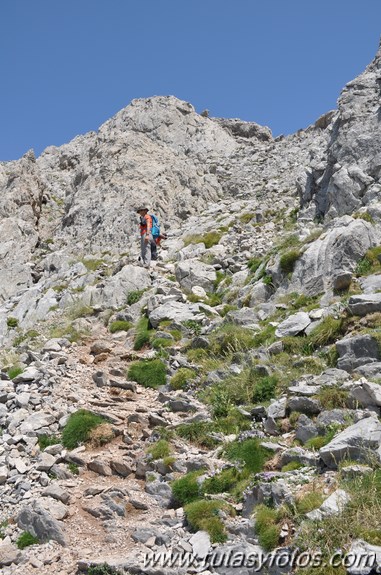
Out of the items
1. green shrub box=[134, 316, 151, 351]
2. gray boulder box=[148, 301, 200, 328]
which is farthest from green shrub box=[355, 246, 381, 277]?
green shrub box=[134, 316, 151, 351]

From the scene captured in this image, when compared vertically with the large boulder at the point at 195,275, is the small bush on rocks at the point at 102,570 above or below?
below

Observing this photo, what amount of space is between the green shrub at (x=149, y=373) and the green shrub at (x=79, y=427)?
2.48 meters

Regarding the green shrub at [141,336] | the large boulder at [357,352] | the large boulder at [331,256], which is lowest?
the large boulder at [357,352]

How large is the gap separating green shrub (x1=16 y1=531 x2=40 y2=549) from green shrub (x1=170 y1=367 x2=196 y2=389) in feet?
19.9

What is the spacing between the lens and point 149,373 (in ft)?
51.9

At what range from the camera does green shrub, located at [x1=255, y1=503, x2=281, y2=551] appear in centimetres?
805

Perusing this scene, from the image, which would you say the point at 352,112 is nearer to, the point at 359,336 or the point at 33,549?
the point at 359,336

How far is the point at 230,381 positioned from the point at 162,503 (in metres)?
4.22

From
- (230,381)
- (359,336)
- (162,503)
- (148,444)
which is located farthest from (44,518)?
(359,336)

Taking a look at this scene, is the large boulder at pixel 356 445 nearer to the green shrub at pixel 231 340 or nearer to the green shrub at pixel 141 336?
the green shrub at pixel 231 340

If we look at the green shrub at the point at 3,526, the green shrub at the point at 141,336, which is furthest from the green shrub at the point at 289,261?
the green shrub at the point at 3,526

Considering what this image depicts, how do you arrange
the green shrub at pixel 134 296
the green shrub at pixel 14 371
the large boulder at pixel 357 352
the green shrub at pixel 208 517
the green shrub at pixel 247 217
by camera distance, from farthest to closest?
the green shrub at pixel 247 217, the green shrub at pixel 134 296, the green shrub at pixel 14 371, the large boulder at pixel 357 352, the green shrub at pixel 208 517

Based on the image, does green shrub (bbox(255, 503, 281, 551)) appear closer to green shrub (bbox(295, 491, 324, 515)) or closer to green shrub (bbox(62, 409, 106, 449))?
green shrub (bbox(295, 491, 324, 515))

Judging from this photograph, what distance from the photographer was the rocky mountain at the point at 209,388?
8641 millimetres
